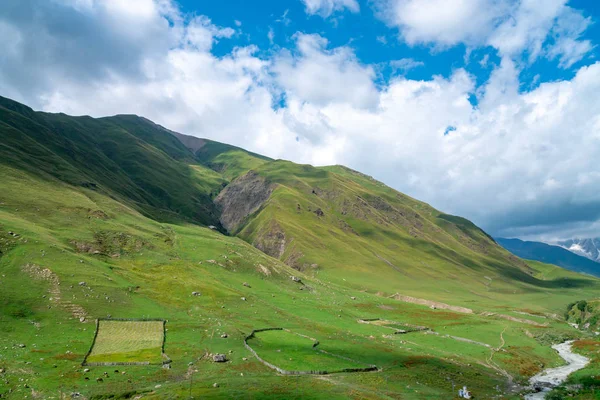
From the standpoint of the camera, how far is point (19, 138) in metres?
184

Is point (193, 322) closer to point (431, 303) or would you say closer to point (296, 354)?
point (296, 354)

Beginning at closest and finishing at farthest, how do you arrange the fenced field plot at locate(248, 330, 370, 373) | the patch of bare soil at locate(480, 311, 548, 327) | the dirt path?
the fenced field plot at locate(248, 330, 370, 373)
the dirt path
the patch of bare soil at locate(480, 311, 548, 327)

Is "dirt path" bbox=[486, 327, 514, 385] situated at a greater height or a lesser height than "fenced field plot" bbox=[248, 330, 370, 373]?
greater

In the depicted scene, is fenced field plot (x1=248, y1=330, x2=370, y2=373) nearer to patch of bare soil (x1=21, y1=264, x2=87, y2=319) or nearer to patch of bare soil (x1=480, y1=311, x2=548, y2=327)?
patch of bare soil (x1=21, y1=264, x2=87, y2=319)

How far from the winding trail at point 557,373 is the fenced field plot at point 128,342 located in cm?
5686

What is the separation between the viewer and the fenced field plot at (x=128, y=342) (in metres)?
56.6

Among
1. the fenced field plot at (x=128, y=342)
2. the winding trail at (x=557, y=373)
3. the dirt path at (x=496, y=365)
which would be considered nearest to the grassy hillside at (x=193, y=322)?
the fenced field plot at (x=128, y=342)

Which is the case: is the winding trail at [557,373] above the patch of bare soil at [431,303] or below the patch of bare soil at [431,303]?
below

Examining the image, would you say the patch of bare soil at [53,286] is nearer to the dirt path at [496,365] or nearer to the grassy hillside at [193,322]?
the grassy hillside at [193,322]

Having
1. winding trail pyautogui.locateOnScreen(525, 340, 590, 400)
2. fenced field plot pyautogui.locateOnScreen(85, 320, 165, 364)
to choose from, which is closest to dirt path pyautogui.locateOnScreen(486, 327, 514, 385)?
winding trail pyautogui.locateOnScreen(525, 340, 590, 400)

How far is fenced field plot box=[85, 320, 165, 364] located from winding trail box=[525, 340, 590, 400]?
187 feet

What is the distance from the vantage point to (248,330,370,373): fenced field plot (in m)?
59.0

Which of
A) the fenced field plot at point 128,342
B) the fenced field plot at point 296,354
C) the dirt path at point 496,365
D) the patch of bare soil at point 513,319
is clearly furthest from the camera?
the patch of bare soil at point 513,319

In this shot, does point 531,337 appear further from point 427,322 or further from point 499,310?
point 499,310
